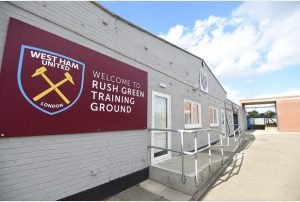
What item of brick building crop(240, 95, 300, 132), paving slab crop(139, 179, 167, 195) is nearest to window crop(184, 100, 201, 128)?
paving slab crop(139, 179, 167, 195)

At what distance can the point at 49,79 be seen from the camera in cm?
282

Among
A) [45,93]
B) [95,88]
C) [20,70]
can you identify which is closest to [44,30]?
[20,70]

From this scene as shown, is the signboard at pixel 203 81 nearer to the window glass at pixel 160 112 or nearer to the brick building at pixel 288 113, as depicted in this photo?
the window glass at pixel 160 112

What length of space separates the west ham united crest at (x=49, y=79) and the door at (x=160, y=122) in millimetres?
2544

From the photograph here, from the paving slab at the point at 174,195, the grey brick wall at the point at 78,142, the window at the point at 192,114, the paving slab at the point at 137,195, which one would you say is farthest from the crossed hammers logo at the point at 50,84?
the window at the point at 192,114

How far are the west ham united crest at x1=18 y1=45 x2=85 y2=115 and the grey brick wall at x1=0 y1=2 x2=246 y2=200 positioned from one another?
38 centimetres

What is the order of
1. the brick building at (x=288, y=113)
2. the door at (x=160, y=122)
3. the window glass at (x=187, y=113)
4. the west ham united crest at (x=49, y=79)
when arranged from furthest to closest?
the brick building at (x=288, y=113), the window glass at (x=187, y=113), the door at (x=160, y=122), the west ham united crest at (x=49, y=79)

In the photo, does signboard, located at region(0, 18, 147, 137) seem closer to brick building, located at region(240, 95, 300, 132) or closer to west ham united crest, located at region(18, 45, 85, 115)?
west ham united crest, located at region(18, 45, 85, 115)

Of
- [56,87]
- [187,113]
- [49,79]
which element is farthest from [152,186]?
[187,113]

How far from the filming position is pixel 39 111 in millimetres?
2664

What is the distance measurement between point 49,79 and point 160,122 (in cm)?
350

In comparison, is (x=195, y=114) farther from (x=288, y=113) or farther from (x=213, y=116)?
(x=288, y=113)

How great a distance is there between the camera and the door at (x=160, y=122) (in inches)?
203

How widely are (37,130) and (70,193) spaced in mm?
1232
